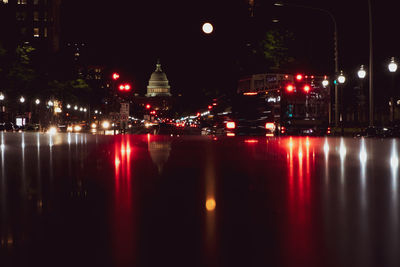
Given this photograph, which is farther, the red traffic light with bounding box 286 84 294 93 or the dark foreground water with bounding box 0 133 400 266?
the red traffic light with bounding box 286 84 294 93

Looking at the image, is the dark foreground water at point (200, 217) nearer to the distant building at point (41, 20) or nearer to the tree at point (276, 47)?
the tree at point (276, 47)

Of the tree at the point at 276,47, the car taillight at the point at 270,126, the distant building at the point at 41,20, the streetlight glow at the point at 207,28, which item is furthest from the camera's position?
the distant building at the point at 41,20

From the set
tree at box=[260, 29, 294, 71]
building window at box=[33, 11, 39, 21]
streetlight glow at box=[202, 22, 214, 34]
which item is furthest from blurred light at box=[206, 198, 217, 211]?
building window at box=[33, 11, 39, 21]

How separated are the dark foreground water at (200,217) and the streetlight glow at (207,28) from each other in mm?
10073

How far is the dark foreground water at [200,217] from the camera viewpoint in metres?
4.89

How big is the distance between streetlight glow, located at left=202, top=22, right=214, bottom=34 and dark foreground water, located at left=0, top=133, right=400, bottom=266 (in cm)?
1007

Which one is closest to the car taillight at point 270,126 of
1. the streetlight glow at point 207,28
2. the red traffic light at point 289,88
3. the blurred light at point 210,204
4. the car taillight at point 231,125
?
the car taillight at point 231,125

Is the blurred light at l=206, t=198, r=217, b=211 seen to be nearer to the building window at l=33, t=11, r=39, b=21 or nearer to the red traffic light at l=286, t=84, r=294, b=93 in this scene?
the red traffic light at l=286, t=84, r=294, b=93

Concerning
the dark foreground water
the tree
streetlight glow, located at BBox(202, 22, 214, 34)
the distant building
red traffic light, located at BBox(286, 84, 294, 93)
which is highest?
the distant building

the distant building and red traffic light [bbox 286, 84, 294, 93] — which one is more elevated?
the distant building

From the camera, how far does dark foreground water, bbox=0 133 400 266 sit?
4895 mm

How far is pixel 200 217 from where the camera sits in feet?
21.8

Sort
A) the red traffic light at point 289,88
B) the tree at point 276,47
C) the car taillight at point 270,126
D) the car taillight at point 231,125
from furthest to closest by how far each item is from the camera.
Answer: the tree at point 276,47, the red traffic light at point 289,88, the car taillight at point 231,125, the car taillight at point 270,126

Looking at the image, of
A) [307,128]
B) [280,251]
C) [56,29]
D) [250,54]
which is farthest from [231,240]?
[56,29]
